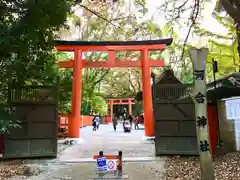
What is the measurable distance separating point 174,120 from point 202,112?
4.79 metres

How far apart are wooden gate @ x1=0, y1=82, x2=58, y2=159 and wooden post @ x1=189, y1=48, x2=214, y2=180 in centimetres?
584

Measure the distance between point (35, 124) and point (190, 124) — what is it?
5280 millimetres

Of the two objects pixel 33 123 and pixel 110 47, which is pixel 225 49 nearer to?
pixel 110 47

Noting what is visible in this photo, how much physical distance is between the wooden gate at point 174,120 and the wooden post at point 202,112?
15.0ft

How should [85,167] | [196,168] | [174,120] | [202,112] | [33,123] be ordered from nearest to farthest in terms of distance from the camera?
1. [202,112]
2. [196,168]
3. [85,167]
4. [33,123]
5. [174,120]

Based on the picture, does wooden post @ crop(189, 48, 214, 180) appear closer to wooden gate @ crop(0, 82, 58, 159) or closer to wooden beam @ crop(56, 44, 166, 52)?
wooden gate @ crop(0, 82, 58, 159)

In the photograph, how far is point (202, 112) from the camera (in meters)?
4.97

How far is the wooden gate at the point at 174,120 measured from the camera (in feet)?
31.5

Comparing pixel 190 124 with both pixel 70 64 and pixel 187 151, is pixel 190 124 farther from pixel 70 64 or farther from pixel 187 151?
pixel 70 64

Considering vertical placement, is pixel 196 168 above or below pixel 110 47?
below

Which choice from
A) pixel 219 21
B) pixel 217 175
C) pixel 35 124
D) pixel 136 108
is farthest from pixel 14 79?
pixel 136 108

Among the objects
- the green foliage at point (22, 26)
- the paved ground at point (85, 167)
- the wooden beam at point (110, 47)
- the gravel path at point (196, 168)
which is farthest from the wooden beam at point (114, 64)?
the gravel path at point (196, 168)

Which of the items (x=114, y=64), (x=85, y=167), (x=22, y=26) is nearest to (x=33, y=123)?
(x=85, y=167)

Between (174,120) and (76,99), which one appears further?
(76,99)
